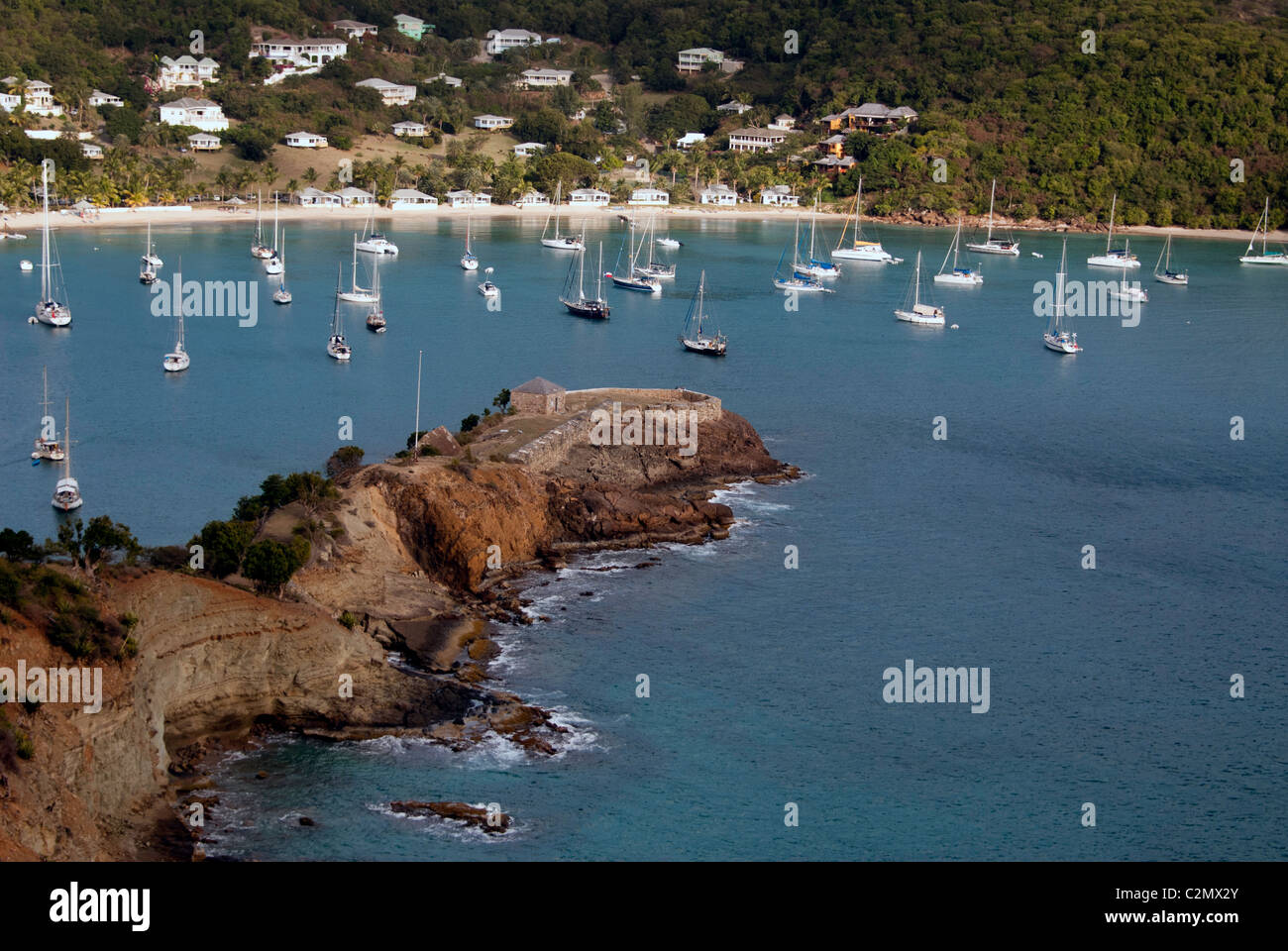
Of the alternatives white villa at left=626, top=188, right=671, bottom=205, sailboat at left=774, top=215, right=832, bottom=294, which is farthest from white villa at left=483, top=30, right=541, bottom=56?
sailboat at left=774, top=215, right=832, bottom=294

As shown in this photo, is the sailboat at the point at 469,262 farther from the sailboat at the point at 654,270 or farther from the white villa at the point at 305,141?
the white villa at the point at 305,141

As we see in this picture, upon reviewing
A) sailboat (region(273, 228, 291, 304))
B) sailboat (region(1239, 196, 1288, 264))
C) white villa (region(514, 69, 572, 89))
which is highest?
white villa (region(514, 69, 572, 89))

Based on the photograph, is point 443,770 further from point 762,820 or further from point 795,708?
point 795,708

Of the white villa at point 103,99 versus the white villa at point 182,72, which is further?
the white villa at point 182,72

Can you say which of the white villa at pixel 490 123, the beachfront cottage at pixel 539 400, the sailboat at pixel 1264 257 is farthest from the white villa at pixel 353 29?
the beachfront cottage at pixel 539 400

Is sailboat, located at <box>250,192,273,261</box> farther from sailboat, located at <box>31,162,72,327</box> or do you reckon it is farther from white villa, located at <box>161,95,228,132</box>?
white villa, located at <box>161,95,228,132</box>

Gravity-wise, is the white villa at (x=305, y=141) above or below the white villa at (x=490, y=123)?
below
